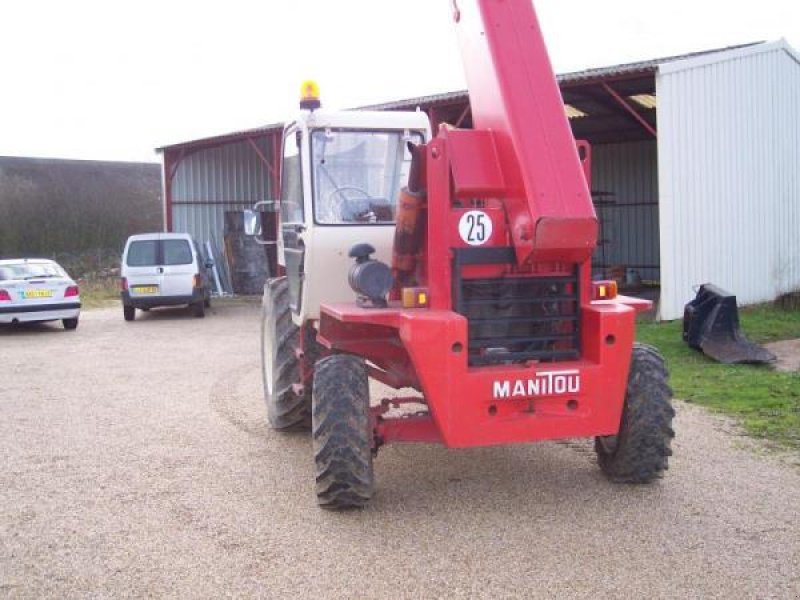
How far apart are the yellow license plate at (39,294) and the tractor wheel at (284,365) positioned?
1018cm

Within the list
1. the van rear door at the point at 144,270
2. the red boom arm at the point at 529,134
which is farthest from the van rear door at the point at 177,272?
the red boom arm at the point at 529,134

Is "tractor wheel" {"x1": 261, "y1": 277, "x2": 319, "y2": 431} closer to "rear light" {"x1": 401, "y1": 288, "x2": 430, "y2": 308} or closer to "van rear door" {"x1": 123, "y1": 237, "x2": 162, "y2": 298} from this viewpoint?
"rear light" {"x1": 401, "y1": 288, "x2": 430, "y2": 308}

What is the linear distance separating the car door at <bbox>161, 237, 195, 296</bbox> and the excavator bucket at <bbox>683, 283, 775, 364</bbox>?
10.7 m

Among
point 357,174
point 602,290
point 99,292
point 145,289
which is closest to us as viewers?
point 602,290

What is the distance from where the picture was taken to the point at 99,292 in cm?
2534

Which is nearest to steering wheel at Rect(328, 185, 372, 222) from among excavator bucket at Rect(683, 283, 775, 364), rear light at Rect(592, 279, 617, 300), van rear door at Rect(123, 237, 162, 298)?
rear light at Rect(592, 279, 617, 300)

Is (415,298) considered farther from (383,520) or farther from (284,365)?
(284,365)

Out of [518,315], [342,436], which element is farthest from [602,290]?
[342,436]

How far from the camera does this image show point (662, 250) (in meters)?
13.9

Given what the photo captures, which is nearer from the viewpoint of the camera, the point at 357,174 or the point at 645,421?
the point at 645,421

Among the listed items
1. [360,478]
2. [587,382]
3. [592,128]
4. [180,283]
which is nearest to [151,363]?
[180,283]

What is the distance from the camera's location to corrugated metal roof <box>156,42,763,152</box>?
1488 centimetres

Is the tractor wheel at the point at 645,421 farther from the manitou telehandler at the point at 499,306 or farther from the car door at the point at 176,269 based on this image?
the car door at the point at 176,269

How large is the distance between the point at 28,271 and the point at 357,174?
39.7 ft
